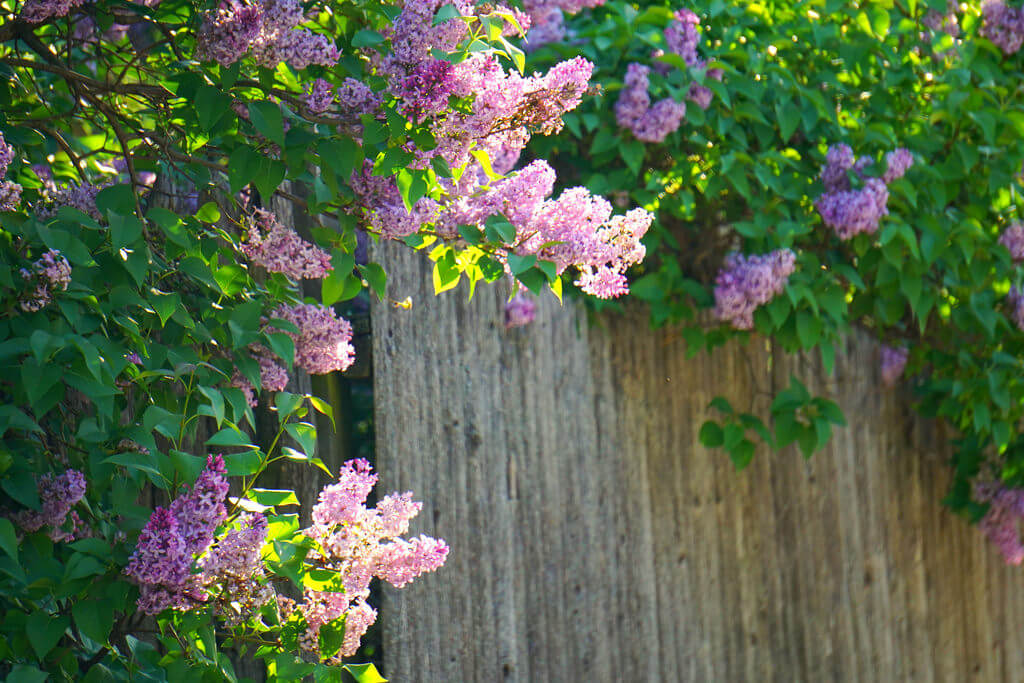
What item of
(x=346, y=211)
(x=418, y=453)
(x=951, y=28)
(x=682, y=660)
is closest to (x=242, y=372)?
(x=346, y=211)

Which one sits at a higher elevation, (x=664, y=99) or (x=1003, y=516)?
(x=664, y=99)

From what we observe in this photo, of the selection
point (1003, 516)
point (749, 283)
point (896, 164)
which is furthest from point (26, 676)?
point (1003, 516)

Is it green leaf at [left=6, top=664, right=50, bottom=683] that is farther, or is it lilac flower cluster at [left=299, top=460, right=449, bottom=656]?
lilac flower cluster at [left=299, top=460, right=449, bottom=656]

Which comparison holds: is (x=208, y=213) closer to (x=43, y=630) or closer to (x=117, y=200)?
(x=117, y=200)

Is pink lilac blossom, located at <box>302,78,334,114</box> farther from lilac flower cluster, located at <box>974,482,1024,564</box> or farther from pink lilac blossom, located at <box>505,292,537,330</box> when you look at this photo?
lilac flower cluster, located at <box>974,482,1024,564</box>

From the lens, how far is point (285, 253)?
206 cm

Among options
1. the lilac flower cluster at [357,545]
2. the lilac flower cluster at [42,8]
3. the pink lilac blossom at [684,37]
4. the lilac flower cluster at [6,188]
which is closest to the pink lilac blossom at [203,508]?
the lilac flower cluster at [357,545]

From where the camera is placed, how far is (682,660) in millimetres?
3355

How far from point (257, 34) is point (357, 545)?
84 centimetres

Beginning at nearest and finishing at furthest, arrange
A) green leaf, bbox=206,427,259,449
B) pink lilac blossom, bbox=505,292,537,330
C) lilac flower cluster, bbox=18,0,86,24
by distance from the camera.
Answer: green leaf, bbox=206,427,259,449 → lilac flower cluster, bbox=18,0,86,24 → pink lilac blossom, bbox=505,292,537,330

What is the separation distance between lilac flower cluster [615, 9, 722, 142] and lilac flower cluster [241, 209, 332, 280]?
1.33 meters

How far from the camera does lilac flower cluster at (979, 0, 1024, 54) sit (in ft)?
11.5

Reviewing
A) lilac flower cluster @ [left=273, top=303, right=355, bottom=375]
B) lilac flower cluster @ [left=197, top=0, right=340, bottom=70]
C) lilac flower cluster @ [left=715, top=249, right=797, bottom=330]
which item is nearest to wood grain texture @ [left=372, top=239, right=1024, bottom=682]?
lilac flower cluster @ [left=715, top=249, right=797, bottom=330]

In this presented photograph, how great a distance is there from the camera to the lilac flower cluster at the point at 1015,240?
11.4 ft
